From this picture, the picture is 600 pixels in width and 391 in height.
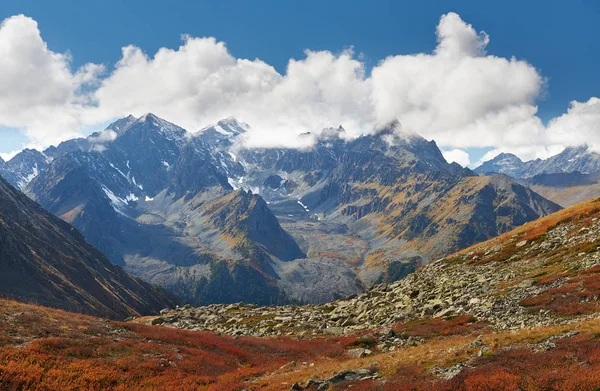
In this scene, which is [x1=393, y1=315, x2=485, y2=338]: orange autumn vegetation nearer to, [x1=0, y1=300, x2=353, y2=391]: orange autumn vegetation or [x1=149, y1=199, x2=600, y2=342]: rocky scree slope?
[x1=149, y1=199, x2=600, y2=342]: rocky scree slope

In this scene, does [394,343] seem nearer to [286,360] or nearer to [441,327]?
[441,327]

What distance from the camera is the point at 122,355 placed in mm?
30297

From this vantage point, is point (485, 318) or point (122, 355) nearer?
point (122, 355)

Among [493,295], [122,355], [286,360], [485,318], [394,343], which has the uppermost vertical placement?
[122,355]

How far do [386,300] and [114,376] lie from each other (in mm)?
43051

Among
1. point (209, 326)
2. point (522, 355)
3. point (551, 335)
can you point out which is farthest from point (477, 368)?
point (209, 326)

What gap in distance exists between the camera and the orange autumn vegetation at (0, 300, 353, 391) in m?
23.7

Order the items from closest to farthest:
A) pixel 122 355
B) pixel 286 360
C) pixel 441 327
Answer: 1. pixel 122 355
2. pixel 286 360
3. pixel 441 327

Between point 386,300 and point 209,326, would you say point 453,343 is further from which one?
point 209,326

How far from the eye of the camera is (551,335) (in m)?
24.8

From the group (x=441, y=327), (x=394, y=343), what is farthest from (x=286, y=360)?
(x=441, y=327)

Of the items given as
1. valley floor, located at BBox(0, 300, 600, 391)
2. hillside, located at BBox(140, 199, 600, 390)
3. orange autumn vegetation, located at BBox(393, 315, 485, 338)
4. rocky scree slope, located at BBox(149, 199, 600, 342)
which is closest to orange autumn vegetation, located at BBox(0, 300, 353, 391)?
valley floor, located at BBox(0, 300, 600, 391)

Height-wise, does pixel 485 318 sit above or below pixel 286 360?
above

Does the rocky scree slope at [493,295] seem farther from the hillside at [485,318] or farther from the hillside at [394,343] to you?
the hillside at [394,343]
